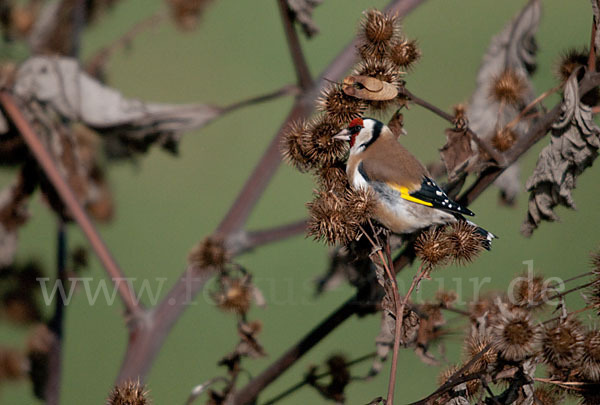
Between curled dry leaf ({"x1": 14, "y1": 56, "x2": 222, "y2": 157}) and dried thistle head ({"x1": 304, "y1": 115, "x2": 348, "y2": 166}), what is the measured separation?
37 centimetres

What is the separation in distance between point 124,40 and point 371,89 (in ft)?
2.21

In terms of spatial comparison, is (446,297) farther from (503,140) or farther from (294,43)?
(294,43)

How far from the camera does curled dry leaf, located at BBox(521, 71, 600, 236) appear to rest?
0.59 metres

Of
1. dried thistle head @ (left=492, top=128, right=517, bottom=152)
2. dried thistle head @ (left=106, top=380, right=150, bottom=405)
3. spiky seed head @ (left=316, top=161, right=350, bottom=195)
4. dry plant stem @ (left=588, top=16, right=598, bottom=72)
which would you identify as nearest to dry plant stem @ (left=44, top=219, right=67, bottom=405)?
dried thistle head @ (left=106, top=380, right=150, bottom=405)

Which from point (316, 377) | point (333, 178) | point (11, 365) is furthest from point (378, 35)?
point (11, 365)

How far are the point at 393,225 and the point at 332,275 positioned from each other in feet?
0.88

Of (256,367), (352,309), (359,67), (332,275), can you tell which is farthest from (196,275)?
(256,367)

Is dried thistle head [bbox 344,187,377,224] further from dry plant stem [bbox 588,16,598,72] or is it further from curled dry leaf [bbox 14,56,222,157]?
curled dry leaf [bbox 14,56,222,157]

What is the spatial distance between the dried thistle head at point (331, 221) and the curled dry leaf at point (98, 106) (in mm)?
419

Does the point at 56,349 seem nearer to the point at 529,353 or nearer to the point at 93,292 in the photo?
the point at 93,292

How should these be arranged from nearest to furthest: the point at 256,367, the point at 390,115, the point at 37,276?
the point at 390,115, the point at 37,276, the point at 256,367

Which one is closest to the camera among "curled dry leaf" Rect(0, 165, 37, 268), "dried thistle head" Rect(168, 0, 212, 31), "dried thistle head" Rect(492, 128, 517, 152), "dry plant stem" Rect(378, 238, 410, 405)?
"dry plant stem" Rect(378, 238, 410, 405)

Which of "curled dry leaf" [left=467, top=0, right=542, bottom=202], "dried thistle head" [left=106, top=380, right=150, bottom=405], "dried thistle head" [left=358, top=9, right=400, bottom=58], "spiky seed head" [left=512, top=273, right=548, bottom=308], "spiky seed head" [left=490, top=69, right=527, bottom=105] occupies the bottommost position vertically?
"dried thistle head" [left=106, top=380, right=150, bottom=405]

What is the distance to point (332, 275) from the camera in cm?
87
